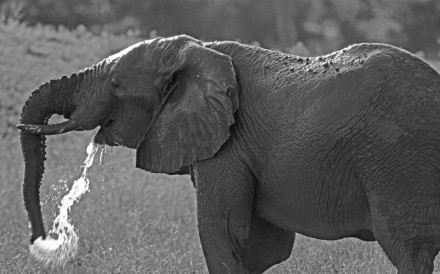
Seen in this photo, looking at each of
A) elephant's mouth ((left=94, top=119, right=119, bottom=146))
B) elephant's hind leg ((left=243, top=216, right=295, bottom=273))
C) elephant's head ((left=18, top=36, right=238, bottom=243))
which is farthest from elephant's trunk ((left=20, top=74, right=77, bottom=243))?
elephant's hind leg ((left=243, top=216, right=295, bottom=273))

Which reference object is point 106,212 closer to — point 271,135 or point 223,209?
point 223,209

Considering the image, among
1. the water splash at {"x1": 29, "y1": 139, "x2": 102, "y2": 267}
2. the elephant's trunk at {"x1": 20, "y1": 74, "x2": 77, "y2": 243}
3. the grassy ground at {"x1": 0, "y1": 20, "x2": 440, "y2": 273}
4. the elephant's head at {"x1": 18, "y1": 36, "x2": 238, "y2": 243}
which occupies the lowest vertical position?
the grassy ground at {"x1": 0, "y1": 20, "x2": 440, "y2": 273}

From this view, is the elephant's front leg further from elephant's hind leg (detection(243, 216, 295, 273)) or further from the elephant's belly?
elephant's hind leg (detection(243, 216, 295, 273))

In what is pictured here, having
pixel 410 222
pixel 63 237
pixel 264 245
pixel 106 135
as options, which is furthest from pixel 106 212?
pixel 410 222

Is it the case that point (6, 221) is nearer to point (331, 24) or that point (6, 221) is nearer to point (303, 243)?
point (303, 243)

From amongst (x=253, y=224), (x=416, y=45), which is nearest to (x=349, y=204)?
(x=253, y=224)

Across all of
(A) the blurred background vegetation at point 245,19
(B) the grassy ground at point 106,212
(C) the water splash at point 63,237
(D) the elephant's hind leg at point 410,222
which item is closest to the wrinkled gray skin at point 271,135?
(D) the elephant's hind leg at point 410,222

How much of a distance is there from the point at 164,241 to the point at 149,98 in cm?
288

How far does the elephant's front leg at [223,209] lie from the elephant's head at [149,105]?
3.9 inches

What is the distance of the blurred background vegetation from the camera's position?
23.2m

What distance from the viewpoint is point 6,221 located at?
30.1 ft

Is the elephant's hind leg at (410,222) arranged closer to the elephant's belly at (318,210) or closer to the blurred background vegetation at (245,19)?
the elephant's belly at (318,210)

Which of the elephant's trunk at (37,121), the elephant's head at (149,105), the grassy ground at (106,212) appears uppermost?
the elephant's head at (149,105)

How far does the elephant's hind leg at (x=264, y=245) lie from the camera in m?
6.02
